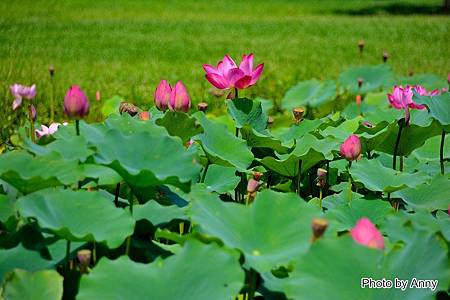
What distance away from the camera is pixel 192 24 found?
975 centimetres

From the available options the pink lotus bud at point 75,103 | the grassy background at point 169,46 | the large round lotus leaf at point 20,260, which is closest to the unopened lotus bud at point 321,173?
the pink lotus bud at point 75,103

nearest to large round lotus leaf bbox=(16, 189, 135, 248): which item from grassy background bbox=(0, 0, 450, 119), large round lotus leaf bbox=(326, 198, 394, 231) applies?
large round lotus leaf bbox=(326, 198, 394, 231)

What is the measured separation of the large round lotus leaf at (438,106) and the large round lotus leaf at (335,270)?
745mm

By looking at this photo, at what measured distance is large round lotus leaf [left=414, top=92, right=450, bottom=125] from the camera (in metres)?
1.62

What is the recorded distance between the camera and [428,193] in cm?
149

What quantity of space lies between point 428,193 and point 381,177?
0.33 feet

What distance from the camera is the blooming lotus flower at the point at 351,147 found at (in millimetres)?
1463

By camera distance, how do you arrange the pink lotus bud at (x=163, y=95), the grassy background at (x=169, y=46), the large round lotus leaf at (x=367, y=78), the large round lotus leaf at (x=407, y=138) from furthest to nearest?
the grassy background at (x=169, y=46), the large round lotus leaf at (x=367, y=78), the large round lotus leaf at (x=407, y=138), the pink lotus bud at (x=163, y=95)

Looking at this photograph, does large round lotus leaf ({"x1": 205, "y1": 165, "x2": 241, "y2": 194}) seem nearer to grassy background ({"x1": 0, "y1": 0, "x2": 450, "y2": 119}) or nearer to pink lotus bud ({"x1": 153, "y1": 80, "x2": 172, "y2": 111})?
pink lotus bud ({"x1": 153, "y1": 80, "x2": 172, "y2": 111})

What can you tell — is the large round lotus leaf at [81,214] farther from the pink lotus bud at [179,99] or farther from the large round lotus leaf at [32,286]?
the pink lotus bud at [179,99]

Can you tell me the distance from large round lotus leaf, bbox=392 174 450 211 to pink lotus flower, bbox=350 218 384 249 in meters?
0.52

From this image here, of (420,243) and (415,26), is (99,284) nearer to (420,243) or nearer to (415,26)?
(420,243)

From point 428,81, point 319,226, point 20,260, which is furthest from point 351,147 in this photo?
point 428,81

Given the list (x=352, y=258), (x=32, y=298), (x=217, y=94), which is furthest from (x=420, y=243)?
(x=217, y=94)
